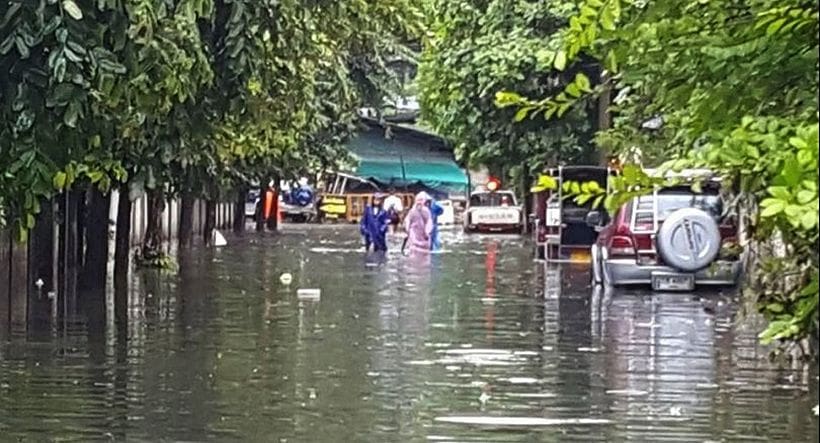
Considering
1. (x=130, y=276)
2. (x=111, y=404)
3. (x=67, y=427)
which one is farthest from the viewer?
Result: (x=130, y=276)

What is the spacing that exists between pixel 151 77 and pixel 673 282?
15.4 metres

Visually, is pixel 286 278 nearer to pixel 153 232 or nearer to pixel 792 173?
pixel 153 232

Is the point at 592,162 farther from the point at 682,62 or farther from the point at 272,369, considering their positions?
the point at 682,62

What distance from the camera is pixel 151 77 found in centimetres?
1107

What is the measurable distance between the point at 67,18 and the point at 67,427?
3370 mm

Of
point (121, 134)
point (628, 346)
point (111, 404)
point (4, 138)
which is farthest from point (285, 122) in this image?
point (4, 138)

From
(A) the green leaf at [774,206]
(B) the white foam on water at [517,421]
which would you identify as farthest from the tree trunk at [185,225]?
(A) the green leaf at [774,206]

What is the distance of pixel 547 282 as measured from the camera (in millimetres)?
29562

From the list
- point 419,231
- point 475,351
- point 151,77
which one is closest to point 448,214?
point 419,231

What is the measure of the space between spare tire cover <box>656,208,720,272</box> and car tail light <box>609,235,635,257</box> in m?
1.40

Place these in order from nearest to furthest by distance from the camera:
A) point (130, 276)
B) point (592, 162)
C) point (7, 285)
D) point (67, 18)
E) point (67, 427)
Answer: point (67, 18), point (67, 427), point (7, 285), point (130, 276), point (592, 162)

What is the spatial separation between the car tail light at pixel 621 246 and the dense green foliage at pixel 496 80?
8421mm

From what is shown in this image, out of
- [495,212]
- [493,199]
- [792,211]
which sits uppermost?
[493,199]

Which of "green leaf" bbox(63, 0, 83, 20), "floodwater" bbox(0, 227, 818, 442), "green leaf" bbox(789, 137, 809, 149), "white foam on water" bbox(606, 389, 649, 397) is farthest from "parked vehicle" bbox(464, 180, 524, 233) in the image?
"green leaf" bbox(789, 137, 809, 149)
